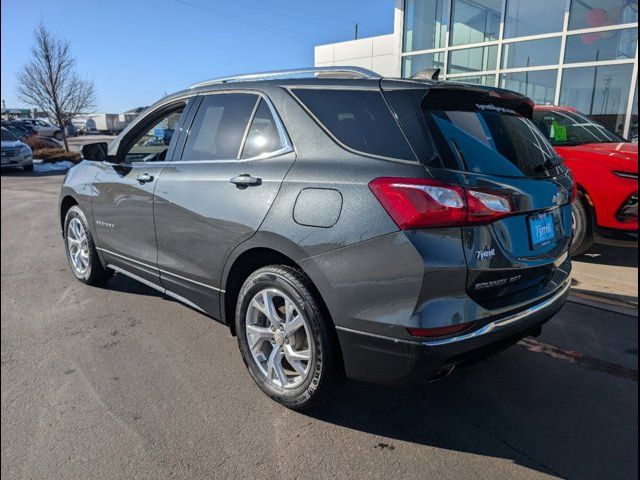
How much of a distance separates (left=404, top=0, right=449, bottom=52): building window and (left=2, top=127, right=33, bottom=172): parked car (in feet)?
45.3

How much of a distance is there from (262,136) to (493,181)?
1378 mm

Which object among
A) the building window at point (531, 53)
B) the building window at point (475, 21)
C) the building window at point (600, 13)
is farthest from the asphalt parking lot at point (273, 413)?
the building window at point (475, 21)

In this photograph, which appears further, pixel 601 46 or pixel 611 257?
pixel 601 46

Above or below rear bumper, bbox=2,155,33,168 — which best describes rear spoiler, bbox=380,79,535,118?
above

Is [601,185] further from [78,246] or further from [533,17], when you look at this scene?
[533,17]

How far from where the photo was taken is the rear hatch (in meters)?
2.15

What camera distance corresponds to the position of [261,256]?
9.09 ft

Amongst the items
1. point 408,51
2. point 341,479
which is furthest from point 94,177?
point 408,51

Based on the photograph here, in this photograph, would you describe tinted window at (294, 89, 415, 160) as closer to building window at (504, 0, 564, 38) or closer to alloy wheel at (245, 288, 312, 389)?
alloy wheel at (245, 288, 312, 389)

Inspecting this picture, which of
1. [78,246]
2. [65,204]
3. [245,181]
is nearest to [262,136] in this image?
[245,181]

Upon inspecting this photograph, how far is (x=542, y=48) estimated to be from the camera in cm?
1202

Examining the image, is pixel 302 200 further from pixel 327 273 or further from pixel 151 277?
pixel 151 277

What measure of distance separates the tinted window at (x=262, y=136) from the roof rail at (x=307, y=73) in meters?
0.27

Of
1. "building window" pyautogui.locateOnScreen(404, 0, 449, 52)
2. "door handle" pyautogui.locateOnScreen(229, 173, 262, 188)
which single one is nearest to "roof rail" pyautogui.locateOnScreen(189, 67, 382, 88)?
"door handle" pyautogui.locateOnScreen(229, 173, 262, 188)
